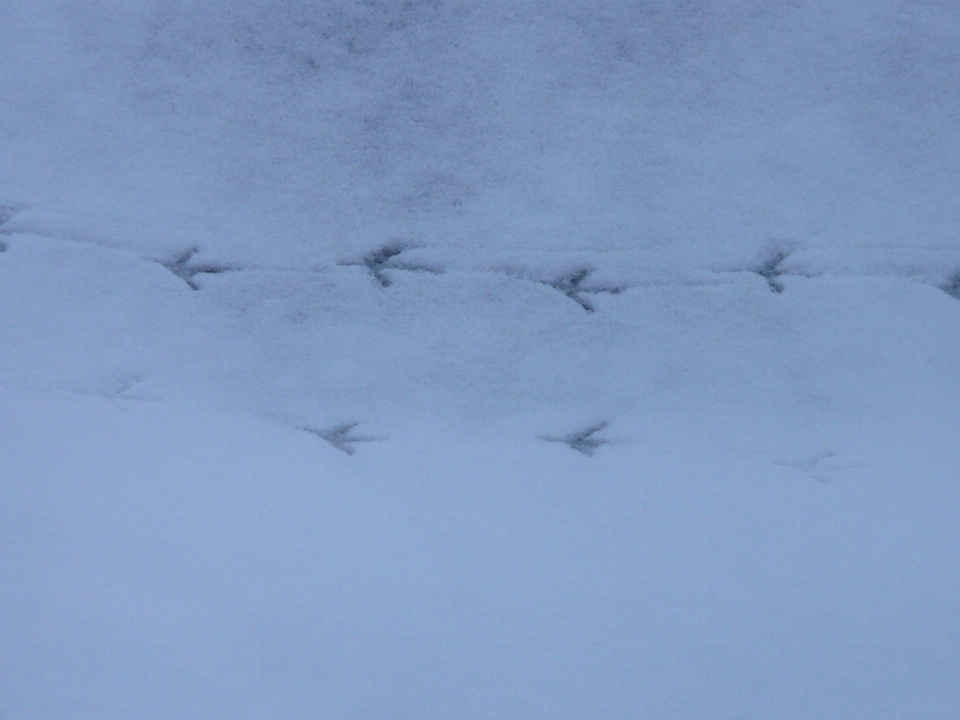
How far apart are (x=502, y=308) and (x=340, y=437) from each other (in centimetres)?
25

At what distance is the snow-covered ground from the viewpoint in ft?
3.22

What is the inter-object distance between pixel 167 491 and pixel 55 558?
5.4 inches

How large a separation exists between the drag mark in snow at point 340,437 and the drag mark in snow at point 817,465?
19.3 inches

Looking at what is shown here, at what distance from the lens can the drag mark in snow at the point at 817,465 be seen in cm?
103

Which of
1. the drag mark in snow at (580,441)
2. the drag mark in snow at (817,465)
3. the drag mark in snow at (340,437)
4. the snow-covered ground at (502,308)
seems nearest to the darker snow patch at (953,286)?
the snow-covered ground at (502,308)

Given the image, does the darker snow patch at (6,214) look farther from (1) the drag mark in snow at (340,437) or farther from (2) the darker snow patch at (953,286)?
→ (2) the darker snow patch at (953,286)

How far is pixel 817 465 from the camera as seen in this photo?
103 centimetres

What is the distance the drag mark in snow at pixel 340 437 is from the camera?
1.03m

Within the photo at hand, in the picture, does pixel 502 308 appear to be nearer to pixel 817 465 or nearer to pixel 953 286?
pixel 817 465

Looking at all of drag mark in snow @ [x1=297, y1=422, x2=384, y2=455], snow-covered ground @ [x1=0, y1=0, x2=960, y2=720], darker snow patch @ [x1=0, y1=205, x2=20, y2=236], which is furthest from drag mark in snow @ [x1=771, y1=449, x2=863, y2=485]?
darker snow patch @ [x1=0, y1=205, x2=20, y2=236]

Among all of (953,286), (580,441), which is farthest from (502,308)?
(953,286)

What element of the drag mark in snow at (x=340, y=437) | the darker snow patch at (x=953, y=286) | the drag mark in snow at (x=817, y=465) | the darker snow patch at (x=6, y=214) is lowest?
the drag mark in snow at (x=340, y=437)

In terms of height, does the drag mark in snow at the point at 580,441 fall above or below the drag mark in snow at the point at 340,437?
Result: above

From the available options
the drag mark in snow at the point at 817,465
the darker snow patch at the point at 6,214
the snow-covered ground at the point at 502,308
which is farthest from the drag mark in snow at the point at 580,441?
the darker snow patch at the point at 6,214
